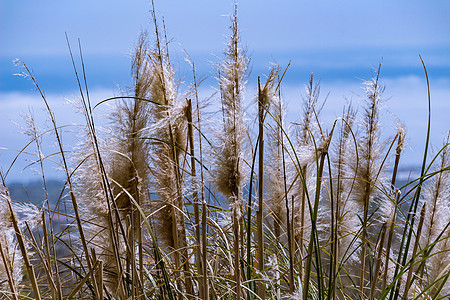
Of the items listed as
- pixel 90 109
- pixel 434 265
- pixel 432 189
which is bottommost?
pixel 434 265

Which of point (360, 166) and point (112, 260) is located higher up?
point (360, 166)

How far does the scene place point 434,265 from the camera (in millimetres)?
1633

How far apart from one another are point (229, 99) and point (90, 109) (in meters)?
0.39

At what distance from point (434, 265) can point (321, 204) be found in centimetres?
56

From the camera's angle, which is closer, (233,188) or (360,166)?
(233,188)

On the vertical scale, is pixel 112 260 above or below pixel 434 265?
above

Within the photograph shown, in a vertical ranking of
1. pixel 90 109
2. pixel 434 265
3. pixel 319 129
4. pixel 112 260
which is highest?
pixel 90 109

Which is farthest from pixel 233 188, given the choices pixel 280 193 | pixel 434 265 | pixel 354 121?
pixel 434 265

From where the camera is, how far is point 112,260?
1448 mm

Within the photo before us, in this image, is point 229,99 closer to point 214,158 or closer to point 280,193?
point 214,158

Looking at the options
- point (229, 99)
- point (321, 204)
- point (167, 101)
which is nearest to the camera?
point (229, 99)

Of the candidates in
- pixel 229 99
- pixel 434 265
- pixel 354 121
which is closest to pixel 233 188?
pixel 229 99

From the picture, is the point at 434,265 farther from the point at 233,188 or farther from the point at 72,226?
the point at 72,226

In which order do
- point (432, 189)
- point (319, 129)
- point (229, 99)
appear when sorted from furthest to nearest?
point (432, 189) < point (319, 129) < point (229, 99)
